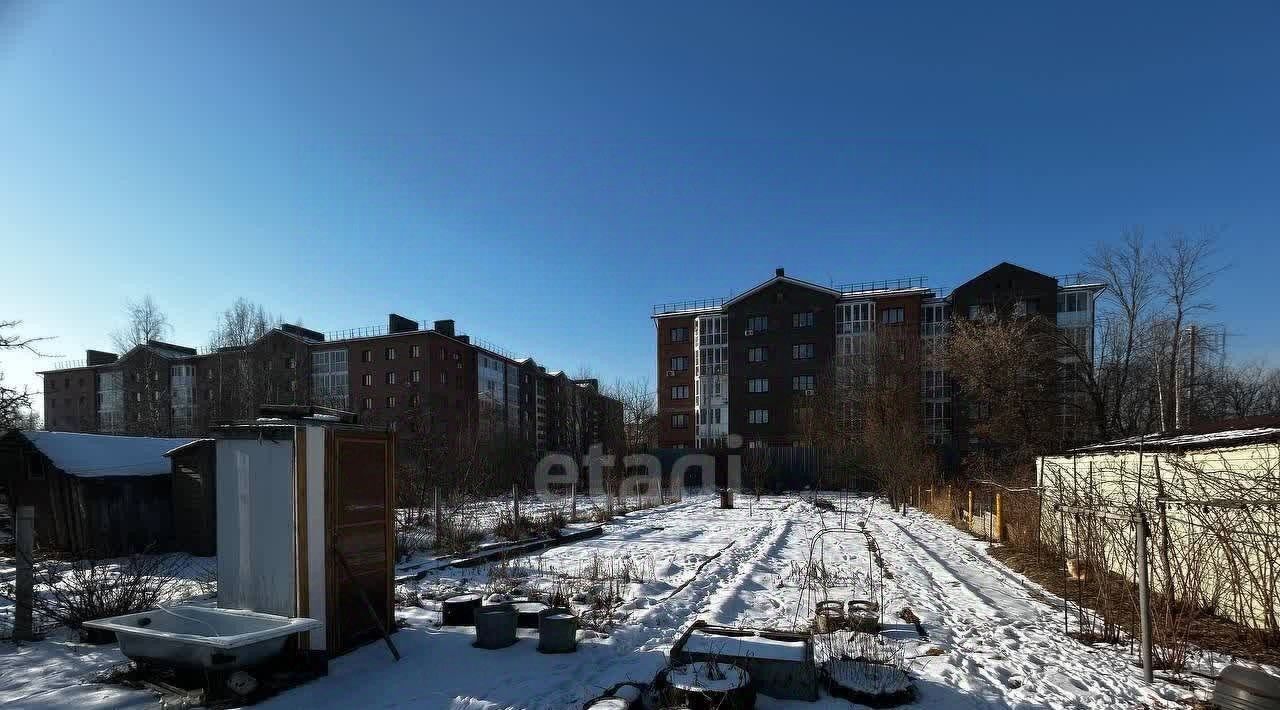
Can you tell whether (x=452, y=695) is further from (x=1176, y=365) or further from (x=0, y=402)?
(x=1176, y=365)

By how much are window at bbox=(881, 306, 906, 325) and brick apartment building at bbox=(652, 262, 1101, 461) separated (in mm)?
69

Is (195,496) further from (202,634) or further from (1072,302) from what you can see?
(1072,302)

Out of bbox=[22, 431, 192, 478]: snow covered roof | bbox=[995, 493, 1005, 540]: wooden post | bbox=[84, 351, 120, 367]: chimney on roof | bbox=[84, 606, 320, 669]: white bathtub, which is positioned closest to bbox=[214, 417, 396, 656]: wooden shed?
bbox=[84, 606, 320, 669]: white bathtub

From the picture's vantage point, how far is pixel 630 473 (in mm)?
36656

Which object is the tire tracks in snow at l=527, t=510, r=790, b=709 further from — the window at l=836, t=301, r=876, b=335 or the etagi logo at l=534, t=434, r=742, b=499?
the window at l=836, t=301, r=876, b=335

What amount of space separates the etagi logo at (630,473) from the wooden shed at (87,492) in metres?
16.3

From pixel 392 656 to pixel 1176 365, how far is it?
3186cm

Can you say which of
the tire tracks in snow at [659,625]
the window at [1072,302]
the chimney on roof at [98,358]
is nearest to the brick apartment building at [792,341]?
the window at [1072,302]

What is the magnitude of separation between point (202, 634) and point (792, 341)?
1753 inches

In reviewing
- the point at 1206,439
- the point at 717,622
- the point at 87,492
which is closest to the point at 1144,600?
the point at 1206,439

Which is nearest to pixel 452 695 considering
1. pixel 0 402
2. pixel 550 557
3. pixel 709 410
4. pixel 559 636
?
Result: pixel 559 636

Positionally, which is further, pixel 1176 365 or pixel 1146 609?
pixel 1176 365

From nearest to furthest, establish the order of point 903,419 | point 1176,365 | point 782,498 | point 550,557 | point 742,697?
point 742,697
point 550,557
point 1176,365
point 782,498
point 903,419

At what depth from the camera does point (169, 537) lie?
45.6ft
